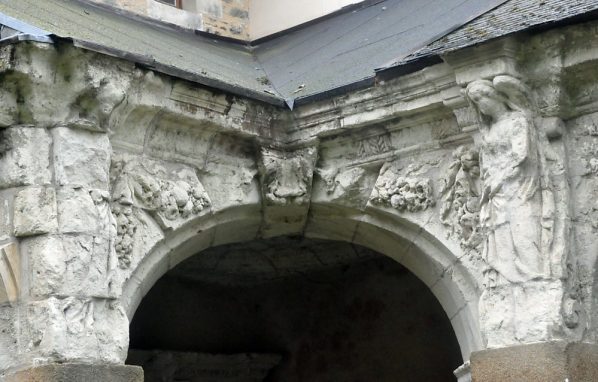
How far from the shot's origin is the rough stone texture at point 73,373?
18.0ft

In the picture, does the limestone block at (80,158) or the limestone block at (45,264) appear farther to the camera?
the limestone block at (80,158)

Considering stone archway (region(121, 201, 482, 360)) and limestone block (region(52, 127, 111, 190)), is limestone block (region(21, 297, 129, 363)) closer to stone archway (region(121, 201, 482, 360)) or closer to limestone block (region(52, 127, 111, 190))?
stone archway (region(121, 201, 482, 360))

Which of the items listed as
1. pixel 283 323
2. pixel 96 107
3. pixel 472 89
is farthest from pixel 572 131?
pixel 283 323

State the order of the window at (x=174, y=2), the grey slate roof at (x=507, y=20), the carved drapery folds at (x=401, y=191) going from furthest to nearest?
the window at (x=174, y=2)
the carved drapery folds at (x=401, y=191)
the grey slate roof at (x=507, y=20)

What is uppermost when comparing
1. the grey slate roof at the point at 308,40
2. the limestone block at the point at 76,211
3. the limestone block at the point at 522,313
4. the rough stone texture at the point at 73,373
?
the grey slate roof at the point at 308,40

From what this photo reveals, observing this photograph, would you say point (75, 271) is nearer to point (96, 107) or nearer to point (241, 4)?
point (96, 107)

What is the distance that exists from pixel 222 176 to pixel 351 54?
4.10 ft

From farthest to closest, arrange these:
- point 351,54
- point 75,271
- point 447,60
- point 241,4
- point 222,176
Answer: point 241,4 → point 351,54 → point 222,176 → point 447,60 → point 75,271

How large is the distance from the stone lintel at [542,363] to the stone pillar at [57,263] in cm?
166

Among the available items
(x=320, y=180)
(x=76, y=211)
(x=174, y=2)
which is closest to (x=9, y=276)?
(x=76, y=211)

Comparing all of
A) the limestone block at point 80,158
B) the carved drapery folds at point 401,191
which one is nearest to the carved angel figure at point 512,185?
the carved drapery folds at point 401,191

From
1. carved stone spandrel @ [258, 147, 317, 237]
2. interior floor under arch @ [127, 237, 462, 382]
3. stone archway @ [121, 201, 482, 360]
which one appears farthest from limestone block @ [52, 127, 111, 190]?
interior floor under arch @ [127, 237, 462, 382]

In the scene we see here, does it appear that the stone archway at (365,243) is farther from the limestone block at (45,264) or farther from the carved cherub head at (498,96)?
the carved cherub head at (498,96)

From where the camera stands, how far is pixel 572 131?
6.12 m
